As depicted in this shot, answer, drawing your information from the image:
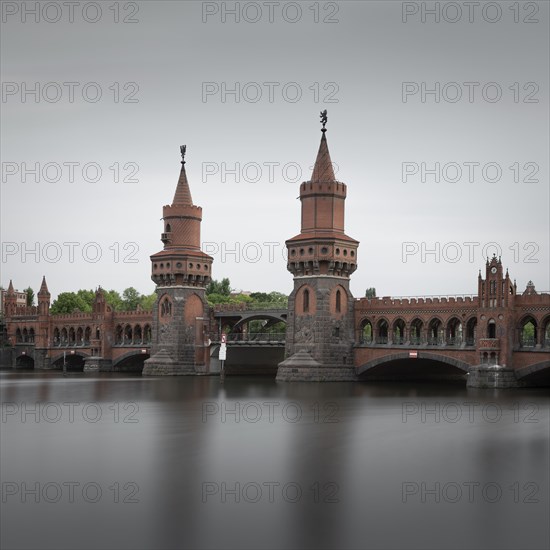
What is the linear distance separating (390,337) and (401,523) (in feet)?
157

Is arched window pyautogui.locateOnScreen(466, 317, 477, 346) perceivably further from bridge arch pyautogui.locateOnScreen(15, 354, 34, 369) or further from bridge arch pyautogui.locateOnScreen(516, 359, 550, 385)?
bridge arch pyautogui.locateOnScreen(15, 354, 34, 369)

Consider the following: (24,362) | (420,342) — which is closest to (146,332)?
(24,362)

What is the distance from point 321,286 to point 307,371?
699cm

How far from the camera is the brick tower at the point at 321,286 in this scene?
225 feet

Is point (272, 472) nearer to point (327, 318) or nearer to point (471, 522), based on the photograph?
point (471, 522)

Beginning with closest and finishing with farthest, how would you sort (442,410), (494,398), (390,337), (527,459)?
(527,459), (442,410), (494,398), (390,337)

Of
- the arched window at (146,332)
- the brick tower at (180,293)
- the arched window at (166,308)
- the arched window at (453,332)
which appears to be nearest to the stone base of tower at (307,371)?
the arched window at (453,332)

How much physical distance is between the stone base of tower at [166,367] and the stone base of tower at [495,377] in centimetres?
3091

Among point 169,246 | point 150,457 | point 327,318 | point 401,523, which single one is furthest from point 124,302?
point 401,523

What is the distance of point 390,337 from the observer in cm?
6850

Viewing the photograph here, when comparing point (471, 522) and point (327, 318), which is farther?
point (327, 318)

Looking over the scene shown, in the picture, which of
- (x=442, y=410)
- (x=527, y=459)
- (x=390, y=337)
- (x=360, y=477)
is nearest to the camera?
(x=360, y=477)

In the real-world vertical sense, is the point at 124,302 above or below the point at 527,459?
above

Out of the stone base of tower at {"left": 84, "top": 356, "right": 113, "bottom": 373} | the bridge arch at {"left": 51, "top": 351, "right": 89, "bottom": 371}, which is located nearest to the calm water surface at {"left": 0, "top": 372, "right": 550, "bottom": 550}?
the stone base of tower at {"left": 84, "top": 356, "right": 113, "bottom": 373}
